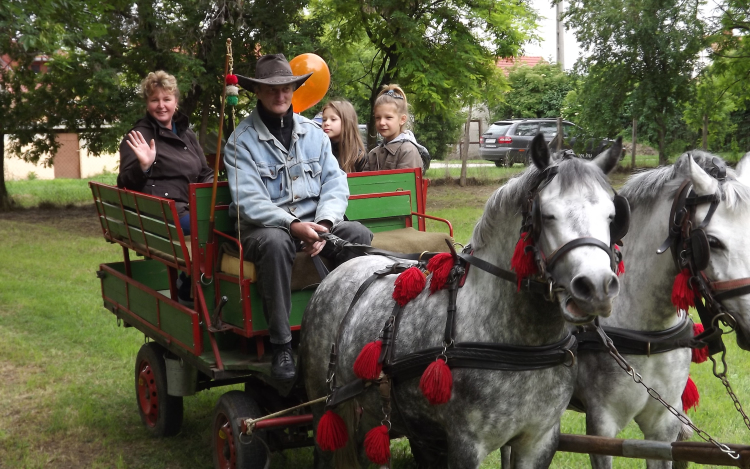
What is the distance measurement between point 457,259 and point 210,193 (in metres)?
1.70

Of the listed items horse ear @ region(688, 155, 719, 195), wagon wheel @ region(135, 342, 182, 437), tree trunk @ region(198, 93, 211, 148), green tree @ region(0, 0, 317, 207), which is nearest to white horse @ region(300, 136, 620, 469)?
horse ear @ region(688, 155, 719, 195)

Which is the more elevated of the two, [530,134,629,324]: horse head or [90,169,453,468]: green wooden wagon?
[530,134,629,324]: horse head

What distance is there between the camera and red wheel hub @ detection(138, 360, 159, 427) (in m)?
5.34

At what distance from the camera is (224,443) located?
4.47 metres

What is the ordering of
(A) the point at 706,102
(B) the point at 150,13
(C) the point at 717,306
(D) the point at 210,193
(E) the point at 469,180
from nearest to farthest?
1. (C) the point at 717,306
2. (D) the point at 210,193
3. (B) the point at 150,13
4. (A) the point at 706,102
5. (E) the point at 469,180

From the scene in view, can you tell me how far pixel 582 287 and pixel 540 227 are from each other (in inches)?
11.7

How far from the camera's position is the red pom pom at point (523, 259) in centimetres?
264

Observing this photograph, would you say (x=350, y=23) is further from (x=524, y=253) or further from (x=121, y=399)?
(x=524, y=253)

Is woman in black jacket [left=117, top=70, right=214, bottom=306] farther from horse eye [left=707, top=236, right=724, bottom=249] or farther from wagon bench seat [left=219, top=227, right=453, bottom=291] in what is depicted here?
horse eye [left=707, top=236, right=724, bottom=249]

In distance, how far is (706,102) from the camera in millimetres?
13961

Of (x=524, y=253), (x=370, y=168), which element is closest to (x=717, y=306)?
(x=524, y=253)

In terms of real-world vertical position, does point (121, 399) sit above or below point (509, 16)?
below

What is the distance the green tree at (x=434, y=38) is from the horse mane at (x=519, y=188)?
10.9m

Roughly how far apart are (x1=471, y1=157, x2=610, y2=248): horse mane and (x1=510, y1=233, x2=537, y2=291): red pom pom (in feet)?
0.50
